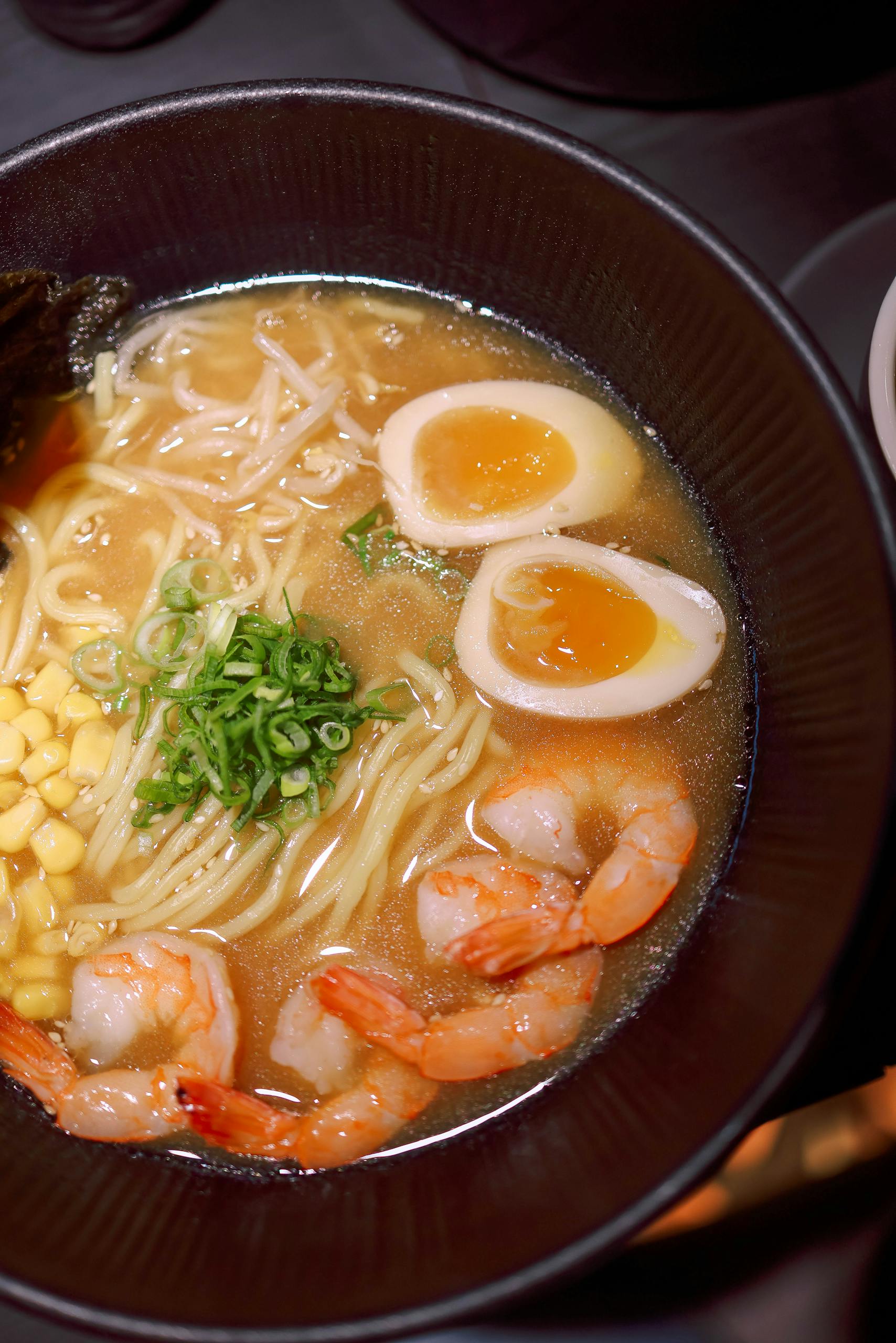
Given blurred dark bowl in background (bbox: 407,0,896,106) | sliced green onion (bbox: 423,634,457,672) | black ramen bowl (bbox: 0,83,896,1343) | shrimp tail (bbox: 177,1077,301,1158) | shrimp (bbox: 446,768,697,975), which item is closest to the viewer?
black ramen bowl (bbox: 0,83,896,1343)

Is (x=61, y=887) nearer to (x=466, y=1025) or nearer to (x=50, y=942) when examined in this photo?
(x=50, y=942)

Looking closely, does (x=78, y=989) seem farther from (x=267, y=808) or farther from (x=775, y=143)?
(x=775, y=143)

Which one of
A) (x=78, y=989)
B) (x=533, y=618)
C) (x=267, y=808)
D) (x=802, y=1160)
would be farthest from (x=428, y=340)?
(x=802, y=1160)

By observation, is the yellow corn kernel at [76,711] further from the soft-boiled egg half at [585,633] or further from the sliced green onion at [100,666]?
the soft-boiled egg half at [585,633]

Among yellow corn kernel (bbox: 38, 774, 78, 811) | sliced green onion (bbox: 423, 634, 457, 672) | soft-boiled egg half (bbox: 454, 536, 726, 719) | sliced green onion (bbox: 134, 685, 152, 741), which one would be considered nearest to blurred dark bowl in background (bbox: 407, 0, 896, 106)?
soft-boiled egg half (bbox: 454, 536, 726, 719)

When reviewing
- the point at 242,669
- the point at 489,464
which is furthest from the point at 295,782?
the point at 489,464

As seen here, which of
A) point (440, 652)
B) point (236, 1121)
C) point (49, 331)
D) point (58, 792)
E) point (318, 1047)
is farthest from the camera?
point (49, 331)

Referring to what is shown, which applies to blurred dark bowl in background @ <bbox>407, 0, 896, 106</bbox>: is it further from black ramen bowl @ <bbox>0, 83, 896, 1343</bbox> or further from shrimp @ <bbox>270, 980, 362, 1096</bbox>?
shrimp @ <bbox>270, 980, 362, 1096</bbox>

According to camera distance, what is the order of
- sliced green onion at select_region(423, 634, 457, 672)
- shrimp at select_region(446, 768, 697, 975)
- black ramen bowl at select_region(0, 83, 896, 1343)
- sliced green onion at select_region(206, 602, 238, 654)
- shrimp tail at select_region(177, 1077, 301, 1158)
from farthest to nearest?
1. sliced green onion at select_region(423, 634, 457, 672)
2. sliced green onion at select_region(206, 602, 238, 654)
3. shrimp at select_region(446, 768, 697, 975)
4. shrimp tail at select_region(177, 1077, 301, 1158)
5. black ramen bowl at select_region(0, 83, 896, 1343)

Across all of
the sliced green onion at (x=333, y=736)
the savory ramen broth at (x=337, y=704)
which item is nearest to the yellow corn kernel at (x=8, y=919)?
the savory ramen broth at (x=337, y=704)
